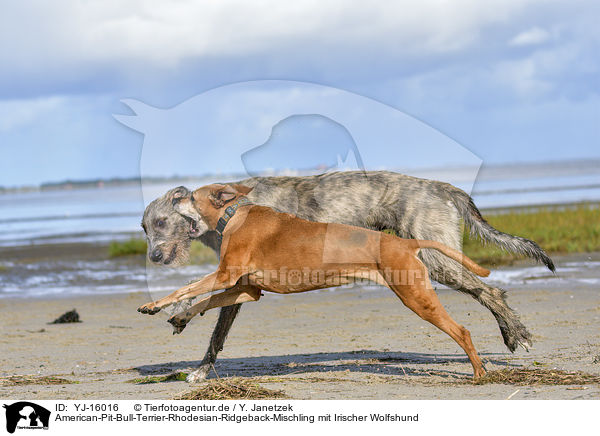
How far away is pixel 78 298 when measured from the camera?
649 inches

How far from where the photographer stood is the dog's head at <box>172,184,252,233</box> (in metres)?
7.43

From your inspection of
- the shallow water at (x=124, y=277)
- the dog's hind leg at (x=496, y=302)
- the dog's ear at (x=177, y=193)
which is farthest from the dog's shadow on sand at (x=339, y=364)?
the shallow water at (x=124, y=277)

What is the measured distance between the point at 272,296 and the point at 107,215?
35.6m

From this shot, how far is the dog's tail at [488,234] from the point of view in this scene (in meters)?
8.65

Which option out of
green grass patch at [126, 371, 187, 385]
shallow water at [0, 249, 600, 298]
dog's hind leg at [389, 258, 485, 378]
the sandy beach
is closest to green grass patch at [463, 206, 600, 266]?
shallow water at [0, 249, 600, 298]

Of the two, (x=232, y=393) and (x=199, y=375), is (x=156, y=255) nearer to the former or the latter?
(x=199, y=375)

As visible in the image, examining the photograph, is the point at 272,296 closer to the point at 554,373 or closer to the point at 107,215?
the point at 554,373

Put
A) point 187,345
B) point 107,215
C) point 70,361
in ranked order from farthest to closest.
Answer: point 107,215 < point 187,345 < point 70,361

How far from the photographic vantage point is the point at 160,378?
27.3 ft

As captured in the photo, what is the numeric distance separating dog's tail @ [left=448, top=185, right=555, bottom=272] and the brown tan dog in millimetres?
1835

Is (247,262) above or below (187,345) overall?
above

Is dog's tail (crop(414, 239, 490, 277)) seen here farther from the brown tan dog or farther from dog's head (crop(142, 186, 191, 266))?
dog's head (crop(142, 186, 191, 266))

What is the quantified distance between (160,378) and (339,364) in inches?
77.2

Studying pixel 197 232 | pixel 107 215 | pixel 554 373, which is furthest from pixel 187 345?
Answer: pixel 107 215
